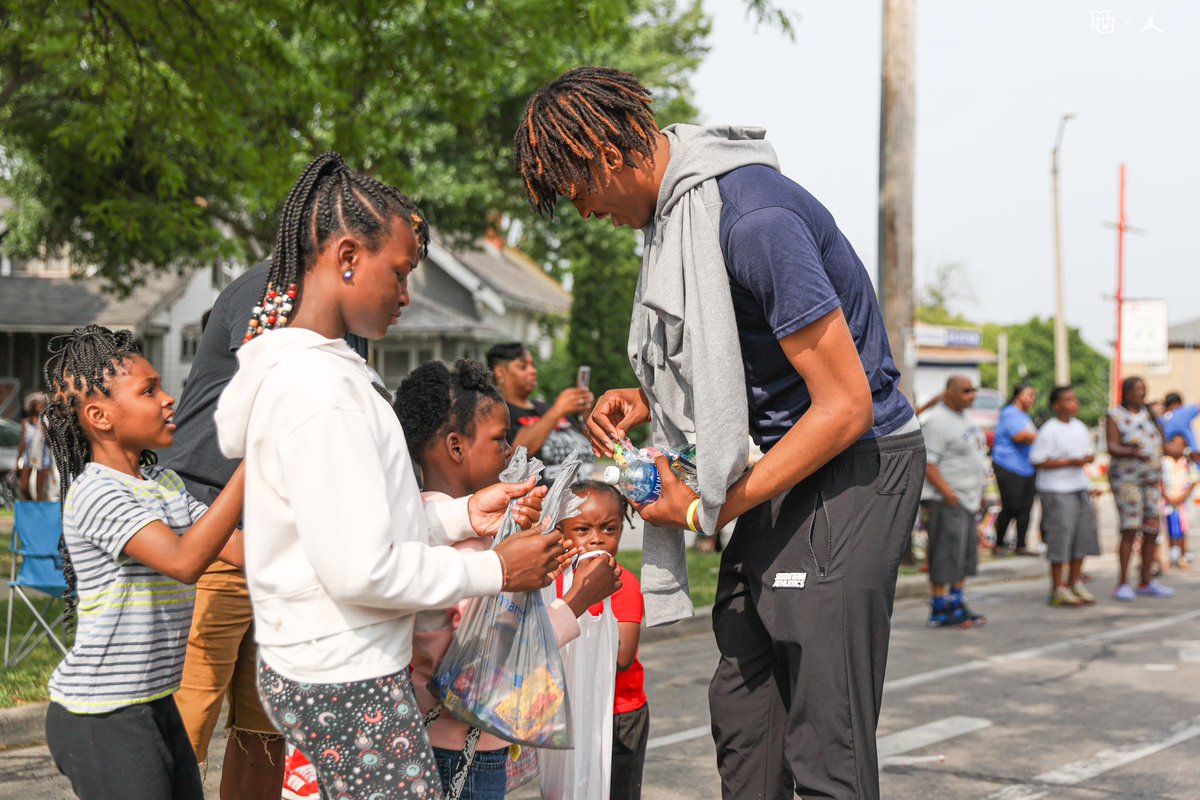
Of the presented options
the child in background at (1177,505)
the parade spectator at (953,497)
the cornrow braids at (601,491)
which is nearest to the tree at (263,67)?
the parade spectator at (953,497)

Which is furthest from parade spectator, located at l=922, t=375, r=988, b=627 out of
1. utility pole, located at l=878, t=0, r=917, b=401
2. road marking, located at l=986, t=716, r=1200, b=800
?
road marking, located at l=986, t=716, r=1200, b=800

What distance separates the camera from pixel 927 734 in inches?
242

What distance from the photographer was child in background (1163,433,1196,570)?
548 inches

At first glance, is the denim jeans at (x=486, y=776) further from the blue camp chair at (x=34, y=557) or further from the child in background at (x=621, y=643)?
the blue camp chair at (x=34, y=557)

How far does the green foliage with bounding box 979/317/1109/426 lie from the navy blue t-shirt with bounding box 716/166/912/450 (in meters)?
56.6

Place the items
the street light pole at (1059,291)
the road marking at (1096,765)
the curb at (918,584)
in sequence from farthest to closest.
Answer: the street light pole at (1059,291) < the curb at (918,584) < the road marking at (1096,765)

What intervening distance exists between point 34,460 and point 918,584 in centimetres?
997

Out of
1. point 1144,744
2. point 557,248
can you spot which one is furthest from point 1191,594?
point 557,248

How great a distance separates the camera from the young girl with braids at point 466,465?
9.36 ft

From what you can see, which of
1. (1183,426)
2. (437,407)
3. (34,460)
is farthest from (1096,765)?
(34,460)

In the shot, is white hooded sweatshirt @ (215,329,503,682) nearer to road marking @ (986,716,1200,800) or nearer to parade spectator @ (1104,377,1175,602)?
road marking @ (986,716,1200,800)

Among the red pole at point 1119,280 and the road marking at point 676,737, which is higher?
the red pole at point 1119,280

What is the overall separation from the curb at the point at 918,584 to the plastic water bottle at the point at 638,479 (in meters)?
4.81

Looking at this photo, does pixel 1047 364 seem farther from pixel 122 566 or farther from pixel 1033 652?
pixel 122 566
